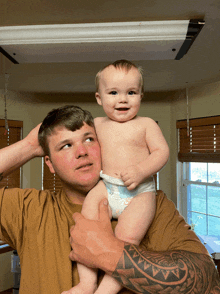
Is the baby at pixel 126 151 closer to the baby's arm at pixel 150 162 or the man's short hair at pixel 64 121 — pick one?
the baby's arm at pixel 150 162

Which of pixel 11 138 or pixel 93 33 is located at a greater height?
pixel 93 33

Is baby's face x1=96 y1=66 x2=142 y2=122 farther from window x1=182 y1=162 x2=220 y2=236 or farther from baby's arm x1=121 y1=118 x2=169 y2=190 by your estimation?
window x1=182 y1=162 x2=220 y2=236

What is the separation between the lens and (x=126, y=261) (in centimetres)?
79

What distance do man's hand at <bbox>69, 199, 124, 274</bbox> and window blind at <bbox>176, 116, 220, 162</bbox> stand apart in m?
2.67

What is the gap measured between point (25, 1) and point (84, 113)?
827mm

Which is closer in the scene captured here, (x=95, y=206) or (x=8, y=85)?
(x=95, y=206)

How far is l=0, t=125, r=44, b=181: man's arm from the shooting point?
3.68 feet

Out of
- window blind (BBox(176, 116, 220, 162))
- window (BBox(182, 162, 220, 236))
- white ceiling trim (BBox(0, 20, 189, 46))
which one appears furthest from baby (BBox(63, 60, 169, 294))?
window (BBox(182, 162, 220, 236))

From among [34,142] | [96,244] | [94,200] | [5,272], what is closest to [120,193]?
[94,200]

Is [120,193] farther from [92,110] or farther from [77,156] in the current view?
[92,110]

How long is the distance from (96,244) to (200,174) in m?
3.01

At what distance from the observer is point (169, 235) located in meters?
0.96

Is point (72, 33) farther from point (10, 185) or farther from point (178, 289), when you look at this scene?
point (10, 185)

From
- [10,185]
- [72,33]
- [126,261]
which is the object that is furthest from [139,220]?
[10,185]
